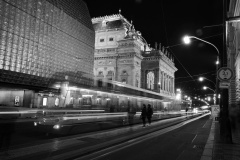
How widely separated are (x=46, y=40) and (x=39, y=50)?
3.61 meters

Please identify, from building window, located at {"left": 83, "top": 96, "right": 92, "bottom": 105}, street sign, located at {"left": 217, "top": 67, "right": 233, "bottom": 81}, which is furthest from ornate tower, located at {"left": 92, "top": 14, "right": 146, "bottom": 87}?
street sign, located at {"left": 217, "top": 67, "right": 233, "bottom": 81}

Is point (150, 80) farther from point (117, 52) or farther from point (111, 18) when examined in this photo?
point (111, 18)

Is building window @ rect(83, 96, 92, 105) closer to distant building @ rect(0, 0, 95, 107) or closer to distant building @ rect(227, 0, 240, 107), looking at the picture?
distant building @ rect(0, 0, 95, 107)

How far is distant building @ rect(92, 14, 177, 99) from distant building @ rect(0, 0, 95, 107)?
1591 cm

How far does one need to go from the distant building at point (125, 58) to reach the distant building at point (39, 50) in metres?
15.9

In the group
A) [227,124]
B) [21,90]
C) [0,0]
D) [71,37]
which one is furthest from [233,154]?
[71,37]

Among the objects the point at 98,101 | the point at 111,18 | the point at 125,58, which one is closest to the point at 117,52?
the point at 125,58

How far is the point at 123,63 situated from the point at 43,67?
35.2m

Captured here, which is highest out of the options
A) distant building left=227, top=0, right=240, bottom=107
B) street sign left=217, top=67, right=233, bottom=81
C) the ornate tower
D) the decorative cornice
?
the decorative cornice

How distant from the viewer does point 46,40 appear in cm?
5381

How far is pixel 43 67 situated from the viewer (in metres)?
51.8

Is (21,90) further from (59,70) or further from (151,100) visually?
(151,100)

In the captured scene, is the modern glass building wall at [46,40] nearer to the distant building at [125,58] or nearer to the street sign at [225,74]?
the distant building at [125,58]

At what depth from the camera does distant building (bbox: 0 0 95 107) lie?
42.7m
